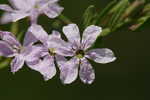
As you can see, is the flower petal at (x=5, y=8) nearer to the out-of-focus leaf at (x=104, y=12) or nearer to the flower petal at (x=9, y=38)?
the flower petal at (x=9, y=38)

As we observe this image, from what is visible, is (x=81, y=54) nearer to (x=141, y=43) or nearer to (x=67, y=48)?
(x=67, y=48)

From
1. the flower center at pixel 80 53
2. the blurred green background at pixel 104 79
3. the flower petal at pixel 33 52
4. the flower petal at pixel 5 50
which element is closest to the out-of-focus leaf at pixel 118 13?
the flower center at pixel 80 53

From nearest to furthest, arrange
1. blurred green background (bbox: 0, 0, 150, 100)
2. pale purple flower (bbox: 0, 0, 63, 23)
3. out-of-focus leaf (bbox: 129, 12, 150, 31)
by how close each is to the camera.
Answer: out-of-focus leaf (bbox: 129, 12, 150, 31) → pale purple flower (bbox: 0, 0, 63, 23) → blurred green background (bbox: 0, 0, 150, 100)

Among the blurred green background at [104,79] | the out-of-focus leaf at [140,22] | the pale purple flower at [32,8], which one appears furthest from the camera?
the blurred green background at [104,79]

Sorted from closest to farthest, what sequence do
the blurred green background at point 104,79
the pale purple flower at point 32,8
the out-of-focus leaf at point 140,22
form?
1. the out-of-focus leaf at point 140,22
2. the pale purple flower at point 32,8
3. the blurred green background at point 104,79

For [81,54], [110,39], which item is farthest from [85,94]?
[81,54]

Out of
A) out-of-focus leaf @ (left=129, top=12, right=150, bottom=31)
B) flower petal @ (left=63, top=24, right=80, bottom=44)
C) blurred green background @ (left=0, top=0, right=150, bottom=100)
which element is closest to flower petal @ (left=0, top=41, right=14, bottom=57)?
flower petal @ (left=63, top=24, right=80, bottom=44)

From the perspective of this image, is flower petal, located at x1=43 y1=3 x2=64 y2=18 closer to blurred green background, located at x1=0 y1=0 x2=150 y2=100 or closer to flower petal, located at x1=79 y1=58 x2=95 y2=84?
flower petal, located at x1=79 y1=58 x2=95 y2=84
